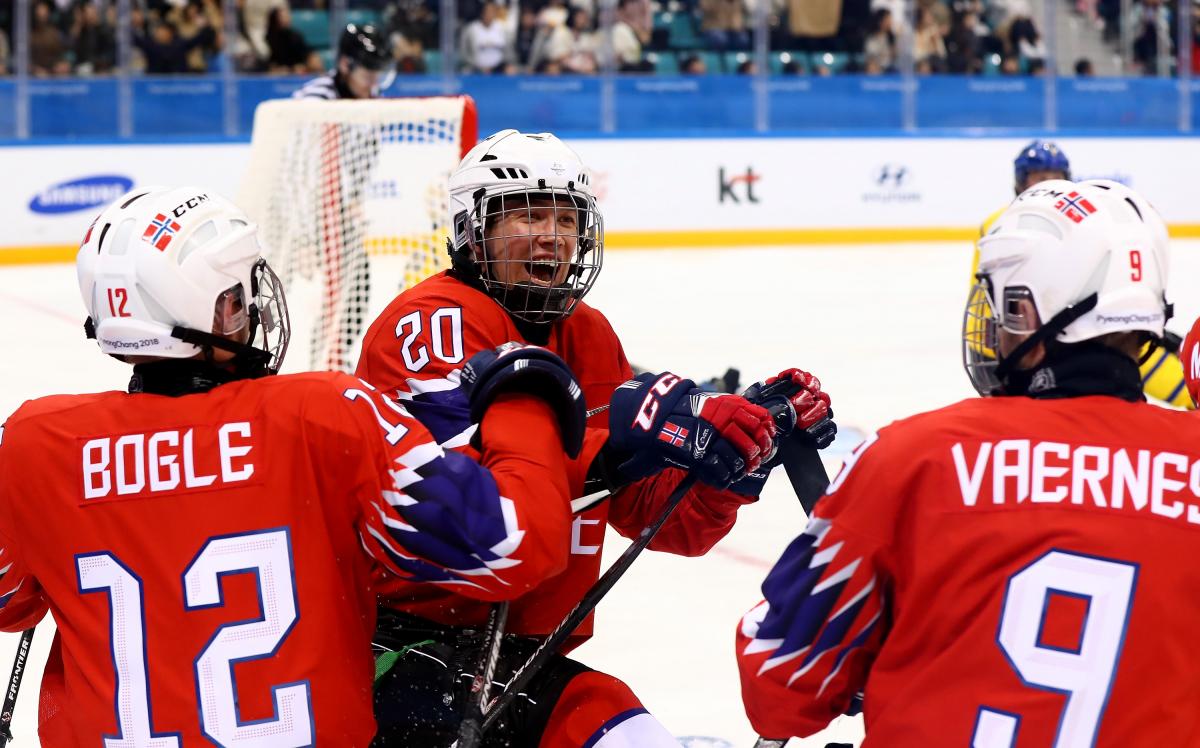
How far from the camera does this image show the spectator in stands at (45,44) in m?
10.4

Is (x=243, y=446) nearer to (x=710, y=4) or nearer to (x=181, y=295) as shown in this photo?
(x=181, y=295)

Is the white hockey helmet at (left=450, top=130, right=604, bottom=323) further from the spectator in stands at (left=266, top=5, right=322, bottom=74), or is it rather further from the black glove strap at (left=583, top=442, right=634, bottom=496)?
the spectator in stands at (left=266, top=5, right=322, bottom=74)

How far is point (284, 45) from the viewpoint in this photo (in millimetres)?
10812

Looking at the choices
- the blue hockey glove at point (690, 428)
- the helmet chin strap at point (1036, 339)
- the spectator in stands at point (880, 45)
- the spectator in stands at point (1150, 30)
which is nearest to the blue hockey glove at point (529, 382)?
the blue hockey glove at point (690, 428)

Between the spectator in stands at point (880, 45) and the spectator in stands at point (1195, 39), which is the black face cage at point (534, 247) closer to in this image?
the spectator in stands at point (880, 45)

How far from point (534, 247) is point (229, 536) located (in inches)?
34.5

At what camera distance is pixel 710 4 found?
39.1ft

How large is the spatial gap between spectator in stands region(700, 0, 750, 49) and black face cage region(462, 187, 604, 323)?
31.3ft

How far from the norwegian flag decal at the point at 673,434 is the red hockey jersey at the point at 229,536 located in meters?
0.22

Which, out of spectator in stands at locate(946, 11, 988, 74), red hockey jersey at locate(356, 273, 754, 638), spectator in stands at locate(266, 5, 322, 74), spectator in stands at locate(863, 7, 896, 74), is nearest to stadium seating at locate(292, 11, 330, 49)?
spectator in stands at locate(266, 5, 322, 74)

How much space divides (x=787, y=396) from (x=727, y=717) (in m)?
1.17

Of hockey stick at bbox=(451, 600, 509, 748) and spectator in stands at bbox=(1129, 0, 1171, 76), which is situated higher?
spectator in stands at bbox=(1129, 0, 1171, 76)

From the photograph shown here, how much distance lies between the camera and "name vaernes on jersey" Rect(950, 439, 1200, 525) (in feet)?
5.02

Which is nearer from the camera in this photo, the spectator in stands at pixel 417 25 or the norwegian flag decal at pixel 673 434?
the norwegian flag decal at pixel 673 434
